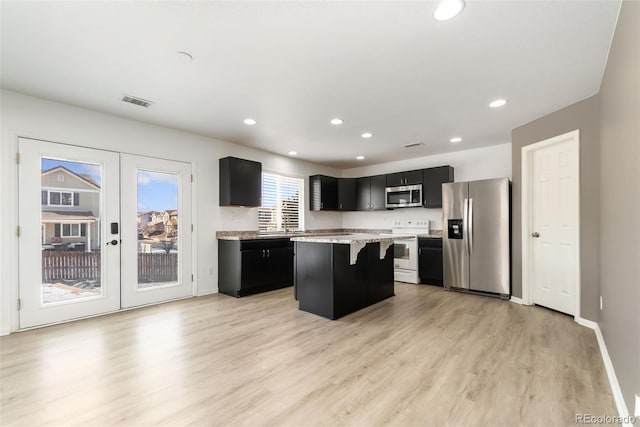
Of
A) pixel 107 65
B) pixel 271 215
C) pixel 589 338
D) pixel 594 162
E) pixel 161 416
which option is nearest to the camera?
pixel 161 416

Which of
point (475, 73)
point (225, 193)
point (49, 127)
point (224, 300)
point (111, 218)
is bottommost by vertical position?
point (224, 300)

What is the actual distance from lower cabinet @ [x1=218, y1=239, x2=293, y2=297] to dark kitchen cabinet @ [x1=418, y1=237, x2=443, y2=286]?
7.95ft

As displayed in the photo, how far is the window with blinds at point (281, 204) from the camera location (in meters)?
5.48

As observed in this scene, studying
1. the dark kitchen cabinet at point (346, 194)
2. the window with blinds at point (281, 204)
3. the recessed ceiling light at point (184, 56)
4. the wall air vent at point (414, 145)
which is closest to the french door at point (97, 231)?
the window with blinds at point (281, 204)

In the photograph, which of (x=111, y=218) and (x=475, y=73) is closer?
(x=475, y=73)

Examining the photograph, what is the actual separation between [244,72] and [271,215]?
11.0 ft

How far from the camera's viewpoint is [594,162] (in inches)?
117

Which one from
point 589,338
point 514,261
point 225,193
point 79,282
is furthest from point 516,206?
point 79,282

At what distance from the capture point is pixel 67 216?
3.32 m

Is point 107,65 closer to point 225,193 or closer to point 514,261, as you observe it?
point 225,193

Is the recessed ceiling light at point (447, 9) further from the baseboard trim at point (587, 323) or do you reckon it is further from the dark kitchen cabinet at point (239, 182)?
the dark kitchen cabinet at point (239, 182)

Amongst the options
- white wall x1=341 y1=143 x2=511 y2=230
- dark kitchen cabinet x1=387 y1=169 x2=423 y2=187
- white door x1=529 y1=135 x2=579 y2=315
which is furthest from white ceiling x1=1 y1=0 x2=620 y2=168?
dark kitchen cabinet x1=387 y1=169 x2=423 y2=187

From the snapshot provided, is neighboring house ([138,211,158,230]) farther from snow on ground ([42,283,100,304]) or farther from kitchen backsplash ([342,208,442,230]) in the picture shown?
kitchen backsplash ([342,208,442,230])

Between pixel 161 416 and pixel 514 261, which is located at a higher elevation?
pixel 514 261
